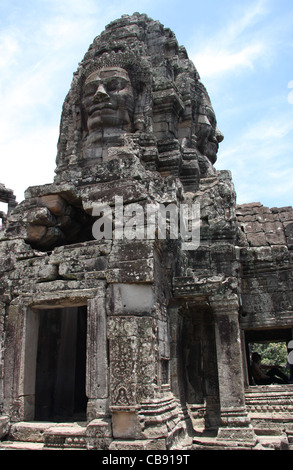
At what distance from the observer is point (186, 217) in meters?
9.67

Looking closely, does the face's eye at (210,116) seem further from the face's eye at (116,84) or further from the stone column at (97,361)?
the stone column at (97,361)

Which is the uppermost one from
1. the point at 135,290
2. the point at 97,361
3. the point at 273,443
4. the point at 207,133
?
the point at 207,133

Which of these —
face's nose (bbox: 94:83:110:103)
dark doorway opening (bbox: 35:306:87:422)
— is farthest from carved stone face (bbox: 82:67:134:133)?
dark doorway opening (bbox: 35:306:87:422)

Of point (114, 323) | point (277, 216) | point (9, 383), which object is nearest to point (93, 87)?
point (277, 216)

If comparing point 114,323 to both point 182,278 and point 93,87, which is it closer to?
point 182,278

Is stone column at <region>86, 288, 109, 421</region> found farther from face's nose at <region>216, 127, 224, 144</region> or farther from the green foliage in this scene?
the green foliage

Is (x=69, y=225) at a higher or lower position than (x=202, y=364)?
higher

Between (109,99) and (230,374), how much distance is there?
7.05 m

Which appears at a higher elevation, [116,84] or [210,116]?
[210,116]

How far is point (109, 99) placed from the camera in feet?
34.1

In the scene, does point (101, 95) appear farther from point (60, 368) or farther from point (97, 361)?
point (60, 368)

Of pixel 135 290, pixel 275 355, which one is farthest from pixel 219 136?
pixel 275 355

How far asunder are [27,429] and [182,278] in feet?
12.0

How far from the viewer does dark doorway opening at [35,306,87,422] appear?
29.7 feet
